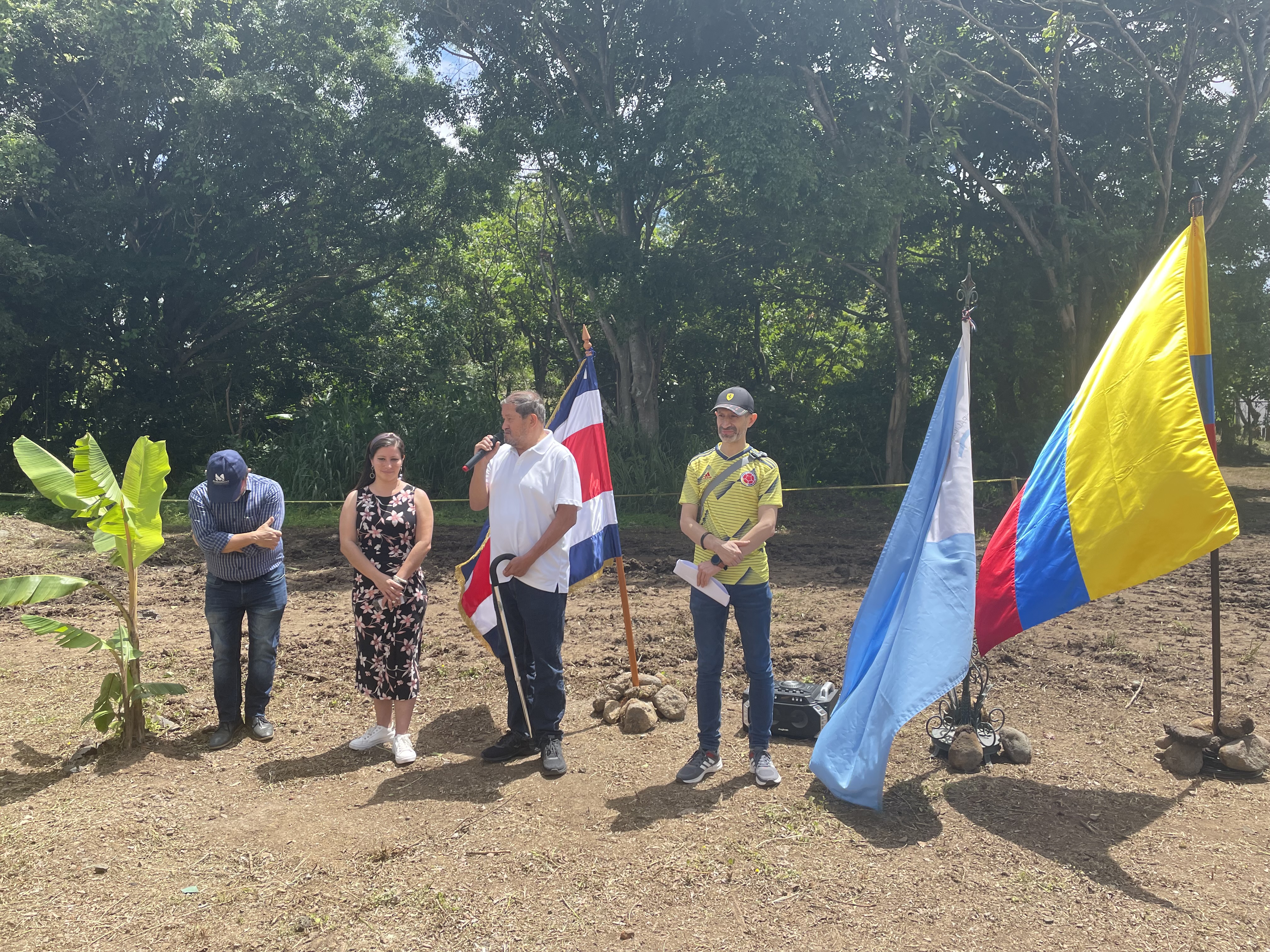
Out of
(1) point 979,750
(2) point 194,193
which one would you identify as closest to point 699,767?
(1) point 979,750

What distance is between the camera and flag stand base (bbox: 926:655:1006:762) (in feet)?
15.9

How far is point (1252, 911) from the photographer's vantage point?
131 inches

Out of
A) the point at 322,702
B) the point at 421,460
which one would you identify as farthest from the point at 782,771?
the point at 421,460

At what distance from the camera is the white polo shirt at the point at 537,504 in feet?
15.0

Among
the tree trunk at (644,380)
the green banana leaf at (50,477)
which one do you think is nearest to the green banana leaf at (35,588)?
the green banana leaf at (50,477)

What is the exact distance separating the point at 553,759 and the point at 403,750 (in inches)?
34.5

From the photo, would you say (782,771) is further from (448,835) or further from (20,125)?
(20,125)

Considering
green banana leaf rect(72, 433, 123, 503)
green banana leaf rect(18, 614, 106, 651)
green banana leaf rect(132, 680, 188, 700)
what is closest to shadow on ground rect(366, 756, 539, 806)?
green banana leaf rect(132, 680, 188, 700)

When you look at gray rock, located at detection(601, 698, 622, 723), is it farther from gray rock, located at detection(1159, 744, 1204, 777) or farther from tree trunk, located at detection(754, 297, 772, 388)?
tree trunk, located at detection(754, 297, 772, 388)

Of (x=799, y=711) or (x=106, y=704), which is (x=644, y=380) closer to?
(x=799, y=711)

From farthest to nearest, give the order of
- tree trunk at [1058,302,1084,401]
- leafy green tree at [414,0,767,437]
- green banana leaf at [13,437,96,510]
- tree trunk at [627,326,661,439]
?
tree trunk at [627,326,661,439] < tree trunk at [1058,302,1084,401] < leafy green tree at [414,0,767,437] < green banana leaf at [13,437,96,510]

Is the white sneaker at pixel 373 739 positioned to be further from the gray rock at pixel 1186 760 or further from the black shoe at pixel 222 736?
the gray rock at pixel 1186 760

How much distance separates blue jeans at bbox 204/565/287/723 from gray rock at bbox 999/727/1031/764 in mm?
4076

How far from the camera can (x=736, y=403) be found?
4.44m
